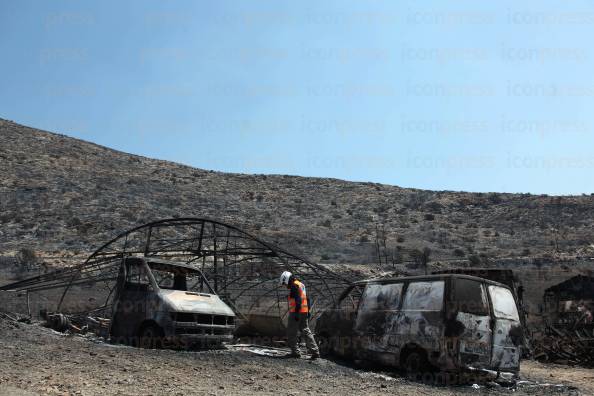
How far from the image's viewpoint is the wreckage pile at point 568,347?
17.2 metres

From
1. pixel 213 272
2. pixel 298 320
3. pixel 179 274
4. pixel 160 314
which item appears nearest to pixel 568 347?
pixel 298 320

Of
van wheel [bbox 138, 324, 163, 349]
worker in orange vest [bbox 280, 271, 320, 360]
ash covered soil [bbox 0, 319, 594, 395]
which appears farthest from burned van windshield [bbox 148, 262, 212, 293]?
worker in orange vest [bbox 280, 271, 320, 360]

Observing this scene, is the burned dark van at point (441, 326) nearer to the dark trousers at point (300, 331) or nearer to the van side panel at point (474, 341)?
the van side panel at point (474, 341)

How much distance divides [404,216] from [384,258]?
1294 cm

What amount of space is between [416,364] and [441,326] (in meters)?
0.99

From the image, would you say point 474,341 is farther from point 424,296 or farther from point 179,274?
point 179,274

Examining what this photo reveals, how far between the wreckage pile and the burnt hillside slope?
788 inches

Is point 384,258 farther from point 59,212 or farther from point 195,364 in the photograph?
point 195,364

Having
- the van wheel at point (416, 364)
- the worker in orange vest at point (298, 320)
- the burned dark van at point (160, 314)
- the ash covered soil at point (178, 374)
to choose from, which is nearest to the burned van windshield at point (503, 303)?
the ash covered soil at point (178, 374)

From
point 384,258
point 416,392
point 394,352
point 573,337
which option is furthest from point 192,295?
point 384,258

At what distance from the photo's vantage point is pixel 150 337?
12.5 m

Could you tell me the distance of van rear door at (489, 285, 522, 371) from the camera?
1070 centimetres

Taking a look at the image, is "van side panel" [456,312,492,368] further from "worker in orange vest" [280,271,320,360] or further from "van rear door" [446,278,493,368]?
"worker in orange vest" [280,271,320,360]

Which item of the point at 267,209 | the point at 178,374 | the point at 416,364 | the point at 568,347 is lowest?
the point at 178,374
